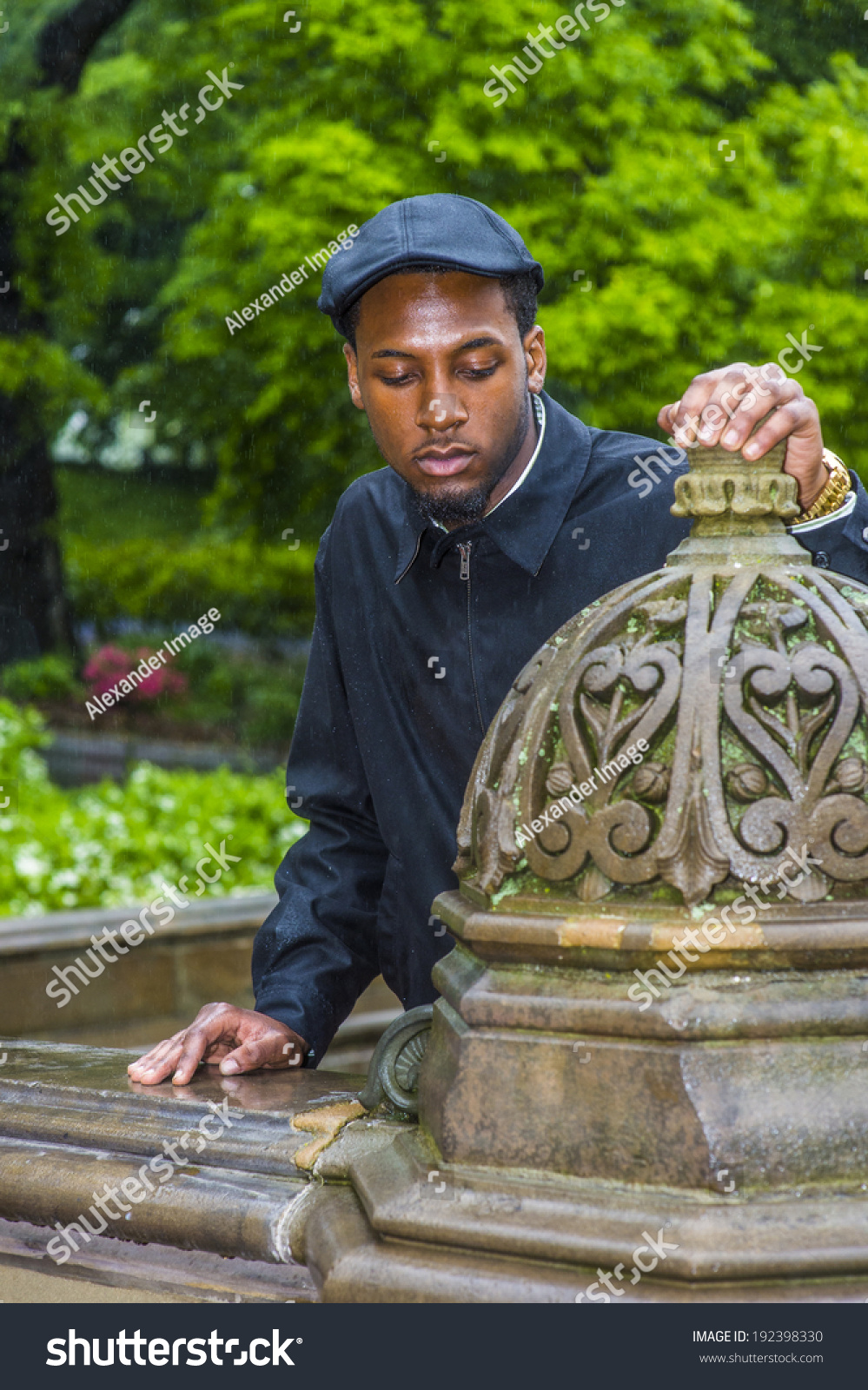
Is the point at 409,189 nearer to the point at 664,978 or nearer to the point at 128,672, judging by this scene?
the point at 128,672

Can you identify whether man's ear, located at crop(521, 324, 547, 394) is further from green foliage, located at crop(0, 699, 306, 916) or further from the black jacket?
green foliage, located at crop(0, 699, 306, 916)

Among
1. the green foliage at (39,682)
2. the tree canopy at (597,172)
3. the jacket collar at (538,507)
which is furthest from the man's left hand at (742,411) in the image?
the green foliage at (39,682)

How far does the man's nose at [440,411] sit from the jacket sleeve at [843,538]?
0.59 meters

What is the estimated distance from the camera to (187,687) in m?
17.4

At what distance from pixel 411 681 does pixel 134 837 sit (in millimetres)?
4427

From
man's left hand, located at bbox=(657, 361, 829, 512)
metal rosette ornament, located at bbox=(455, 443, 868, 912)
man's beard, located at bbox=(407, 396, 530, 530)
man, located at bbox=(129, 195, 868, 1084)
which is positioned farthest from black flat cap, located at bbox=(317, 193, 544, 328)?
metal rosette ornament, located at bbox=(455, 443, 868, 912)

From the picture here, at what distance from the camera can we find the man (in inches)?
95.7

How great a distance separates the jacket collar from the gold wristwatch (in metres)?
0.58

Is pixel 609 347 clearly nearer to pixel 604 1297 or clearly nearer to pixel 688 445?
pixel 688 445

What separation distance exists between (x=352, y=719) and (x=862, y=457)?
266 inches

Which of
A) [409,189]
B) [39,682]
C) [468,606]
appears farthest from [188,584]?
[468,606]

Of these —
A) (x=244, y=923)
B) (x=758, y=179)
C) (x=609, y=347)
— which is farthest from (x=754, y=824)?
(x=758, y=179)

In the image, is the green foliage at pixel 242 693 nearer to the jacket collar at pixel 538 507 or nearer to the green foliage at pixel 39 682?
the green foliage at pixel 39 682

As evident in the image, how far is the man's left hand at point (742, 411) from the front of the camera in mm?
1855
